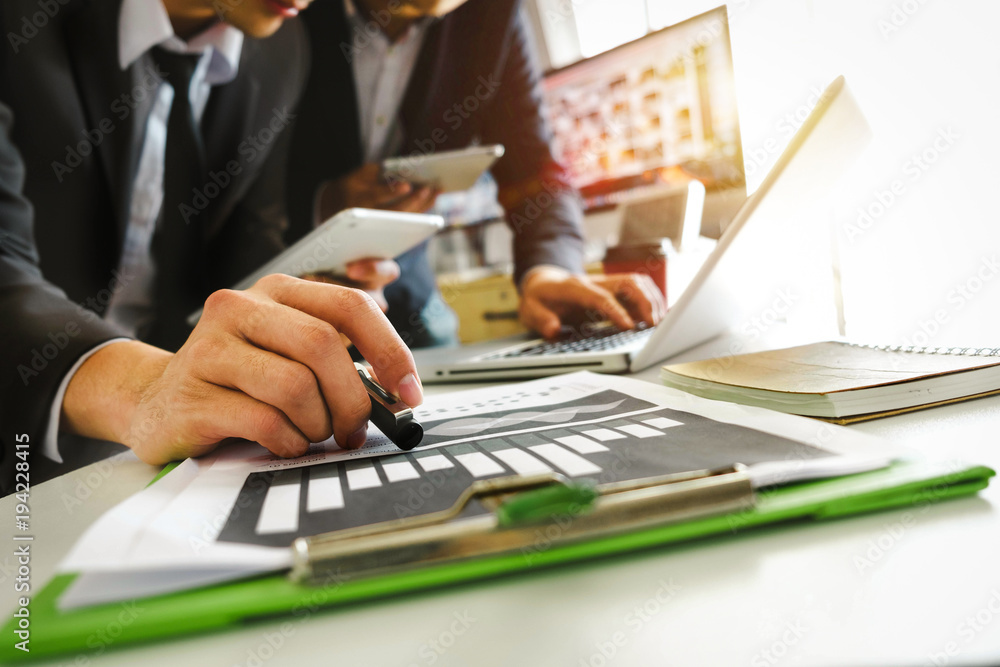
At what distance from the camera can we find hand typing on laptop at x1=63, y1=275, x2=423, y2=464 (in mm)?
427

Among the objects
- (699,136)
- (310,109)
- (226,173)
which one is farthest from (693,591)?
(699,136)

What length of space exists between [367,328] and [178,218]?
0.97 metres

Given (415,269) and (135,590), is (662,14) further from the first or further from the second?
(135,590)

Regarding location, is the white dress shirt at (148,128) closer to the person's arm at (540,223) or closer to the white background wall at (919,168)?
the person's arm at (540,223)

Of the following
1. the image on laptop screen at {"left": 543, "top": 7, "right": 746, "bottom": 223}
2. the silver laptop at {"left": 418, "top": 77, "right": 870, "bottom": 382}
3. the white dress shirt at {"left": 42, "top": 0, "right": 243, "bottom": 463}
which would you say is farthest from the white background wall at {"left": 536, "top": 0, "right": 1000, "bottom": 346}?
the white dress shirt at {"left": 42, "top": 0, "right": 243, "bottom": 463}

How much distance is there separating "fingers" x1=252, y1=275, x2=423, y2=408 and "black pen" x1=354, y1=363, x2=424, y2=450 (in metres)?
0.01

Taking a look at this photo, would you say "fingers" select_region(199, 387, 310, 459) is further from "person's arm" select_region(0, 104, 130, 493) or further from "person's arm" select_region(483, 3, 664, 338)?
"person's arm" select_region(483, 3, 664, 338)

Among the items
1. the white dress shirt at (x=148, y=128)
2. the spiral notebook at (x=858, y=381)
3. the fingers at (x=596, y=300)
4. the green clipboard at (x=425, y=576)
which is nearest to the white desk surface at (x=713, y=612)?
the green clipboard at (x=425, y=576)

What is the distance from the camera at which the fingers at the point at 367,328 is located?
45 cm

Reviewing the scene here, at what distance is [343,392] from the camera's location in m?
0.43

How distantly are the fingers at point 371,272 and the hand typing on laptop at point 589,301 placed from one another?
0.30m

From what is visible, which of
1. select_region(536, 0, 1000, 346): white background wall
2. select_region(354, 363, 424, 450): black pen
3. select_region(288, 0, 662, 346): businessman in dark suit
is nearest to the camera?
select_region(354, 363, 424, 450): black pen

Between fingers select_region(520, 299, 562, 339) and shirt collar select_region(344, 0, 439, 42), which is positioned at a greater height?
shirt collar select_region(344, 0, 439, 42)

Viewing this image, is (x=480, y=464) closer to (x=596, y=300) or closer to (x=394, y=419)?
(x=394, y=419)
